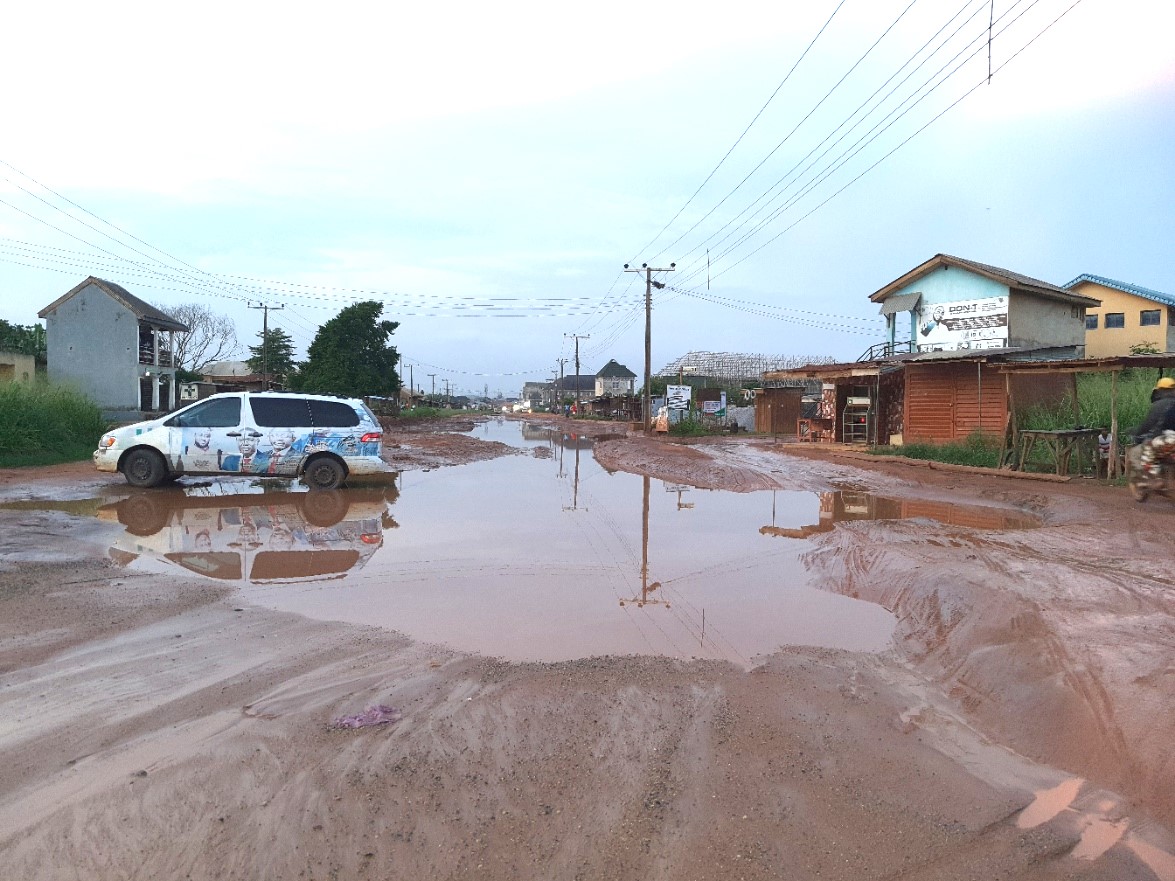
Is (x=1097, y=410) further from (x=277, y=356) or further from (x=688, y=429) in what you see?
(x=277, y=356)

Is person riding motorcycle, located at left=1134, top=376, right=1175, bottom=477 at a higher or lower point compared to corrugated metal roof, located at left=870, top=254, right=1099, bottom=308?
lower

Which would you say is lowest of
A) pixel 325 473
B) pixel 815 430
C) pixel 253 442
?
pixel 325 473

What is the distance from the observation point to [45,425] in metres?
19.0

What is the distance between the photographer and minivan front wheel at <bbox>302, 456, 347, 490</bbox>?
14.3m

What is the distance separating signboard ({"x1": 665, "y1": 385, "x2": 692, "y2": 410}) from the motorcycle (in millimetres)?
30372

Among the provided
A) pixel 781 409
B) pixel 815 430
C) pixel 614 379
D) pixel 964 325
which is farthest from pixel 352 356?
pixel 614 379

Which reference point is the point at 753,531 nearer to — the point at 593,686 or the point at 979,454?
the point at 593,686

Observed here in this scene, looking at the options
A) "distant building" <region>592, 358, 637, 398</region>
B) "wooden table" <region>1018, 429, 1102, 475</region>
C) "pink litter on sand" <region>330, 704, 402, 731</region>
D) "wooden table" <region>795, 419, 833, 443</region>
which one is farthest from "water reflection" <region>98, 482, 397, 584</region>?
"distant building" <region>592, 358, 637, 398</region>

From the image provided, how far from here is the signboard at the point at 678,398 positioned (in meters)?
42.3

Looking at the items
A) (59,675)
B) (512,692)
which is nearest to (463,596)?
(512,692)

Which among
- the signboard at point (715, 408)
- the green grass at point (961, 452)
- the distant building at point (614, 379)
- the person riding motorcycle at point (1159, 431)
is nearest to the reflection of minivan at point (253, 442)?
the person riding motorcycle at point (1159, 431)

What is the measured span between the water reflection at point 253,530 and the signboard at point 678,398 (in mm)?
29536

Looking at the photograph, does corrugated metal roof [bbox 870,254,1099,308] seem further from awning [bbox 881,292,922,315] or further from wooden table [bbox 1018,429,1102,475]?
wooden table [bbox 1018,429,1102,475]

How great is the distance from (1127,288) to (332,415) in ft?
148
